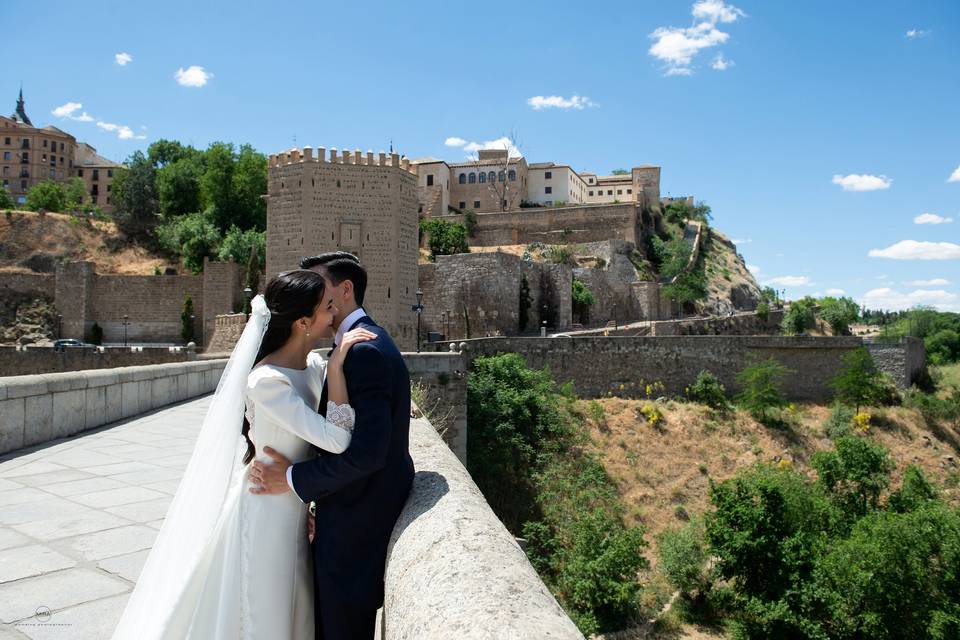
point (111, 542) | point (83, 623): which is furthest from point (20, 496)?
point (83, 623)

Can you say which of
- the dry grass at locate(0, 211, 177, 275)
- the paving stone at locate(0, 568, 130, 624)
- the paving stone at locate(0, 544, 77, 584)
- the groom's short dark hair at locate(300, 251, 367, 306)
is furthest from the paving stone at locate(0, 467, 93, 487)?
the dry grass at locate(0, 211, 177, 275)

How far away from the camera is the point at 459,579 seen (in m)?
2.20

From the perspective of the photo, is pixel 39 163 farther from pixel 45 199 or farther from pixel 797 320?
pixel 797 320

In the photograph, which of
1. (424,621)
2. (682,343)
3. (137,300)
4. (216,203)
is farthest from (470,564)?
(216,203)

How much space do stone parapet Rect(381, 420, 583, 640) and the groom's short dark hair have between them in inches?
39.3

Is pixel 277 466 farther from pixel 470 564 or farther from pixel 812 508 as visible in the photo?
pixel 812 508

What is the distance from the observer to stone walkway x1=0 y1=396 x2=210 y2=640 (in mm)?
3236

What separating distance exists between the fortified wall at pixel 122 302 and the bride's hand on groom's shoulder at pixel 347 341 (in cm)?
3861

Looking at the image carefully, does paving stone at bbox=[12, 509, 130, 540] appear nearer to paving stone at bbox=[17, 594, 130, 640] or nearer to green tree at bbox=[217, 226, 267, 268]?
paving stone at bbox=[17, 594, 130, 640]

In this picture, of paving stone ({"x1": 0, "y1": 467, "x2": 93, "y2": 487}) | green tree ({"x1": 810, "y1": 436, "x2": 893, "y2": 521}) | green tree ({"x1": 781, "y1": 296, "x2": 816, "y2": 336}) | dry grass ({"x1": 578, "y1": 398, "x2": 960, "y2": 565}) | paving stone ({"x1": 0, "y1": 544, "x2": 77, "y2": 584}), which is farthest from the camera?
green tree ({"x1": 781, "y1": 296, "x2": 816, "y2": 336})

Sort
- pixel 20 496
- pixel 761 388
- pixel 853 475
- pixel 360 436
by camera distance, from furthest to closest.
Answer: pixel 761 388 → pixel 853 475 → pixel 20 496 → pixel 360 436

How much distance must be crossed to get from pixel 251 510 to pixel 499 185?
2303 inches

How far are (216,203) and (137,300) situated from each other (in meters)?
9.77

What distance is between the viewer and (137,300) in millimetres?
39219
